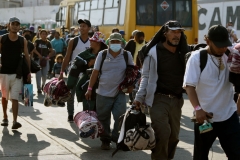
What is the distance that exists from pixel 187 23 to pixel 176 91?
15208 mm

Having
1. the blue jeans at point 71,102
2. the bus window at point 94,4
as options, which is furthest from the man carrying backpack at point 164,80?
the bus window at point 94,4

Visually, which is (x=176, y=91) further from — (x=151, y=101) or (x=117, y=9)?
(x=117, y=9)

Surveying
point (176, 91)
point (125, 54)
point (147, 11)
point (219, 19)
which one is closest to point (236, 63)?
point (176, 91)

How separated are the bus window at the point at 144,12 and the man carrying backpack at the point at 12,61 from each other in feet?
37.1

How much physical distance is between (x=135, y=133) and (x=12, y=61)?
3.80 meters

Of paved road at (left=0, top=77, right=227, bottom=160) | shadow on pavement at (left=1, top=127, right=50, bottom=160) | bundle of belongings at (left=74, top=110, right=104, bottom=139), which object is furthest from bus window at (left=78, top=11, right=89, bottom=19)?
bundle of belongings at (left=74, top=110, right=104, bottom=139)

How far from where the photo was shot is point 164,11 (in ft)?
67.8

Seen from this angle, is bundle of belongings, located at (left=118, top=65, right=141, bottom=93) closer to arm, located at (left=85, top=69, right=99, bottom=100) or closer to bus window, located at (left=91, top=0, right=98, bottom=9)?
arm, located at (left=85, top=69, right=99, bottom=100)

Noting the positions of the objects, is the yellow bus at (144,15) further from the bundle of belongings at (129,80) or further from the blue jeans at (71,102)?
the bundle of belongings at (129,80)

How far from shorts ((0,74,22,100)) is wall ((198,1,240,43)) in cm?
1657

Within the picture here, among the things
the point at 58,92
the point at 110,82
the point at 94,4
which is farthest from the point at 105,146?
the point at 94,4

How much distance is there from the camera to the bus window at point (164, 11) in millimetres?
20609

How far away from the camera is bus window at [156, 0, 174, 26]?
20.6m

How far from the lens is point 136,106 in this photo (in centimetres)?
645
